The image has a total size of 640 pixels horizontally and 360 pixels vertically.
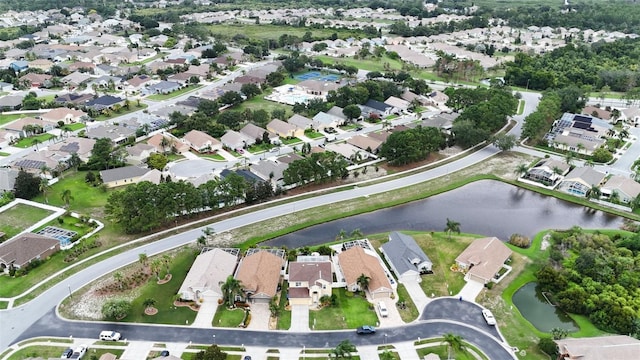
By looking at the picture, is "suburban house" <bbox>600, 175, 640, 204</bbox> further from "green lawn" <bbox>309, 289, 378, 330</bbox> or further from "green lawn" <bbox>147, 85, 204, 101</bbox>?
"green lawn" <bbox>147, 85, 204, 101</bbox>

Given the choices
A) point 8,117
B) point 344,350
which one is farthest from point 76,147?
point 344,350

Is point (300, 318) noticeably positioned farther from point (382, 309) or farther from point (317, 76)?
point (317, 76)

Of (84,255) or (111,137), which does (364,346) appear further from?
(111,137)

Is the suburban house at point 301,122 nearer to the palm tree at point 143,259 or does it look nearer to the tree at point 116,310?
the palm tree at point 143,259

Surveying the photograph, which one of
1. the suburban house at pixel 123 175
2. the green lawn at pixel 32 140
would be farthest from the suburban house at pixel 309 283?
the green lawn at pixel 32 140

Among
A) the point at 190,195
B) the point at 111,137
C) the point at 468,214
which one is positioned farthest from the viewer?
the point at 111,137

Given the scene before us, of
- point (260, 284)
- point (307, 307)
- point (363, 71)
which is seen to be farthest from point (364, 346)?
point (363, 71)

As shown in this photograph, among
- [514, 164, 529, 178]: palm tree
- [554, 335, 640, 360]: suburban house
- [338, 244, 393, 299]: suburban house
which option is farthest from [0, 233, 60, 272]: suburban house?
[514, 164, 529, 178]: palm tree
